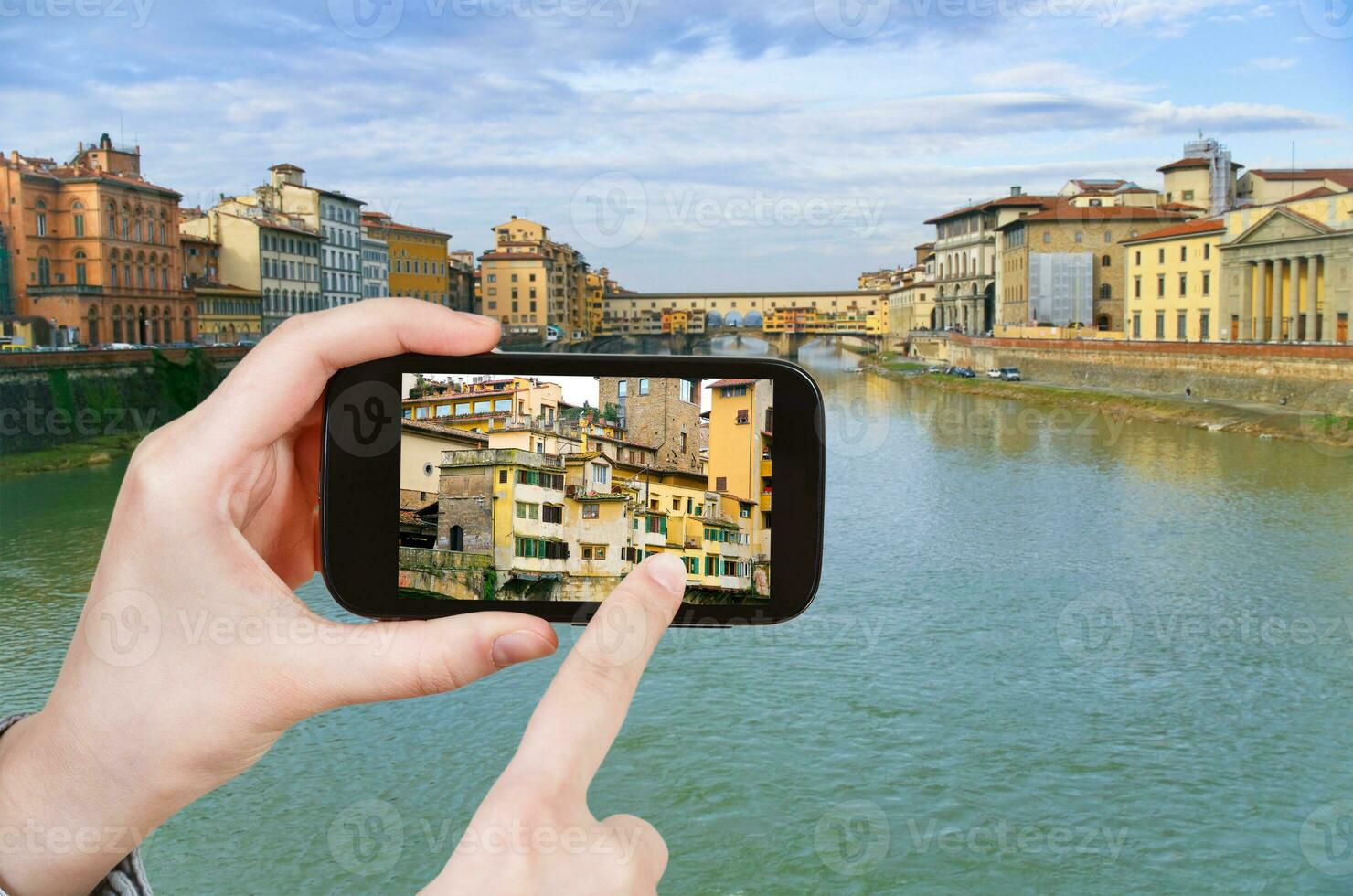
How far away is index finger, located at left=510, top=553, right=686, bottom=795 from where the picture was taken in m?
0.62

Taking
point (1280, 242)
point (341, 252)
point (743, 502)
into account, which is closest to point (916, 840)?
point (743, 502)

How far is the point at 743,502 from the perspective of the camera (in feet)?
3.67

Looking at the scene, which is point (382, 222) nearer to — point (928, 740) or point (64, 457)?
point (64, 457)

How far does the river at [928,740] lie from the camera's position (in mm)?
5875

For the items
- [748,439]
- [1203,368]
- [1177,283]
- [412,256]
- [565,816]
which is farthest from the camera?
[412,256]

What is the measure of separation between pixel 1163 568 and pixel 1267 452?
773 centimetres

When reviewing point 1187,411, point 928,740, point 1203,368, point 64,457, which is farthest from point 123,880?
point 1203,368

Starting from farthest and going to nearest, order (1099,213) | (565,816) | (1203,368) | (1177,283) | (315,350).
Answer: (1099,213) → (1177,283) → (1203,368) → (315,350) → (565,816)

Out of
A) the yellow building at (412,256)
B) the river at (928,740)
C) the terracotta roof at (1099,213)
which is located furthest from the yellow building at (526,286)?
the river at (928,740)

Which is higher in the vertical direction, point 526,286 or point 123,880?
point 526,286

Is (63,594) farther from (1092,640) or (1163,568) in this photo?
(1163,568)

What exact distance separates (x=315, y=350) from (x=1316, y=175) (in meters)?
40.9

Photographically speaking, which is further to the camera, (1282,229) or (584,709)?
(1282,229)

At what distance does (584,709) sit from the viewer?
0.65 meters
